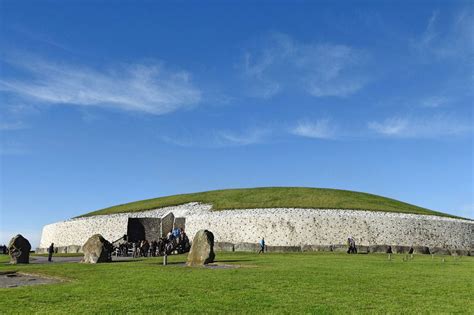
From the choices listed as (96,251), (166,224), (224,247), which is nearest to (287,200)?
(224,247)

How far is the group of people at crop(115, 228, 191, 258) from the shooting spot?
40094 millimetres

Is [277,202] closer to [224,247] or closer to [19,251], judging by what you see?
[224,247]

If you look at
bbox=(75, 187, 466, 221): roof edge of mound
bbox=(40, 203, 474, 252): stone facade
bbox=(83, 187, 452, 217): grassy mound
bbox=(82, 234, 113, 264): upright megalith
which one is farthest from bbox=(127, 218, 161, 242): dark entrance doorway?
bbox=(82, 234, 113, 264): upright megalith

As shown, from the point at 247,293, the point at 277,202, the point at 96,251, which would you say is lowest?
the point at 247,293

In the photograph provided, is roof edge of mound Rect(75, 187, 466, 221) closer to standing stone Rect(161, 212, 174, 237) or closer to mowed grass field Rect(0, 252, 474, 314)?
standing stone Rect(161, 212, 174, 237)

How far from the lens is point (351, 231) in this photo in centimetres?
4609

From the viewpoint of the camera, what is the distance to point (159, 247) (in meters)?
40.3

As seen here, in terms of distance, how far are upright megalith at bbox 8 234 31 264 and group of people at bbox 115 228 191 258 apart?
9.03 metres

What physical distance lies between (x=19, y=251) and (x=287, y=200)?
3382cm

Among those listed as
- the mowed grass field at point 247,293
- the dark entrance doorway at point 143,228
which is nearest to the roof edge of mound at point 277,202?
the dark entrance doorway at point 143,228

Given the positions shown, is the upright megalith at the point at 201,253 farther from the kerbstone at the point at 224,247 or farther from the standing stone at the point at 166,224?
the standing stone at the point at 166,224

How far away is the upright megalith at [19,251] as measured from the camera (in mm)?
32500

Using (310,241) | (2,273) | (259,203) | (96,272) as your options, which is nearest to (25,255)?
(2,273)

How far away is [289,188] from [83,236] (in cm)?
3037
